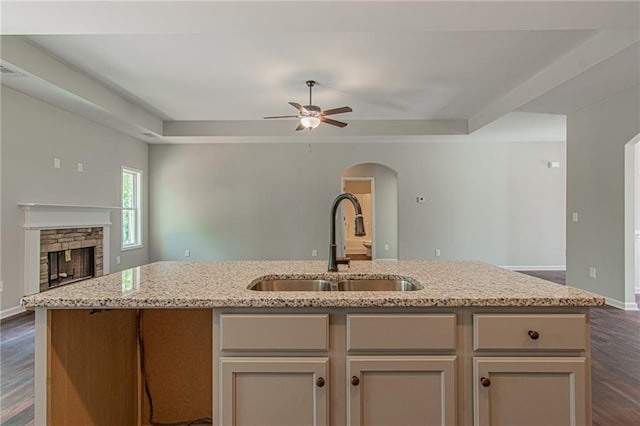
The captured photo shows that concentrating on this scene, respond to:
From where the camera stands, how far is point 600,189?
4352 mm

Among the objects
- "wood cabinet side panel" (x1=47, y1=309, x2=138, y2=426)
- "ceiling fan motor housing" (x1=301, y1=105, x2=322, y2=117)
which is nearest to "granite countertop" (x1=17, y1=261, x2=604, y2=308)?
"wood cabinet side panel" (x1=47, y1=309, x2=138, y2=426)

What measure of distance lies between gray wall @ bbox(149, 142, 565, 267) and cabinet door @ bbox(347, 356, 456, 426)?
572 cm

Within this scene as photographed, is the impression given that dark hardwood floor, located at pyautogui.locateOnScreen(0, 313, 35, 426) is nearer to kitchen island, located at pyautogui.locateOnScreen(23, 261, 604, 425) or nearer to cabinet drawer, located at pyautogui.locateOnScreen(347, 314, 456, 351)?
kitchen island, located at pyautogui.locateOnScreen(23, 261, 604, 425)

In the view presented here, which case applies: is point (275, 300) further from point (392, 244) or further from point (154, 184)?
point (392, 244)

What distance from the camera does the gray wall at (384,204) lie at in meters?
8.45

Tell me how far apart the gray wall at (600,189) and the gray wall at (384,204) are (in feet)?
13.1

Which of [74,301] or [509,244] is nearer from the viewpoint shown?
[74,301]

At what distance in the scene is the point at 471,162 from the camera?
7.03 m

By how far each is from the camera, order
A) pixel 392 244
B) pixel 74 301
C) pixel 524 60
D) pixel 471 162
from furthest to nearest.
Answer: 1. pixel 392 244
2. pixel 471 162
3. pixel 524 60
4. pixel 74 301

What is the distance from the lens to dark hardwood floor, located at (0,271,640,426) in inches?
81.7

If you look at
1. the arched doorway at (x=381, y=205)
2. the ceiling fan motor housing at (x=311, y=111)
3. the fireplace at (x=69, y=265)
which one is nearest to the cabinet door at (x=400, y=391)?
the ceiling fan motor housing at (x=311, y=111)

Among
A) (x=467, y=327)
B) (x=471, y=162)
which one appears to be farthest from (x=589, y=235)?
(x=467, y=327)

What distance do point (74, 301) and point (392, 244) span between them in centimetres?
763

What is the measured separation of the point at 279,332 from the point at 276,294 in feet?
0.45
